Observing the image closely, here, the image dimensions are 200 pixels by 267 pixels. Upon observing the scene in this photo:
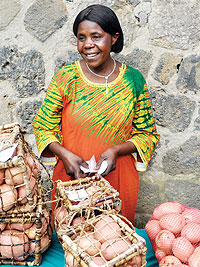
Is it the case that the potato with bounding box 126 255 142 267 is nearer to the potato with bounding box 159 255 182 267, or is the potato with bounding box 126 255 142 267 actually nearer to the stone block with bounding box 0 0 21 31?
the potato with bounding box 159 255 182 267

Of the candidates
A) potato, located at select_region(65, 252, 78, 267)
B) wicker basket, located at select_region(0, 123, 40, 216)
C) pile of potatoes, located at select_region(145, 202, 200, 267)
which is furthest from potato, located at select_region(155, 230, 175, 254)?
wicker basket, located at select_region(0, 123, 40, 216)

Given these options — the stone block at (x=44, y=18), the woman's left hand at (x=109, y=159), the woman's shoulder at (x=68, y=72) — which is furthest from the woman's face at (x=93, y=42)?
the stone block at (x=44, y=18)

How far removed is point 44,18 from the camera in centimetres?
198

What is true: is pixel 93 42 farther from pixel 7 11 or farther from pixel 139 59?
pixel 7 11

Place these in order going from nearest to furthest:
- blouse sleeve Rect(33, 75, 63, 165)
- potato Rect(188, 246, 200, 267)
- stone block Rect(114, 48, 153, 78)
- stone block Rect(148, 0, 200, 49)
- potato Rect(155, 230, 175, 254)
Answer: potato Rect(188, 246, 200, 267) < potato Rect(155, 230, 175, 254) < blouse sleeve Rect(33, 75, 63, 165) < stone block Rect(148, 0, 200, 49) < stone block Rect(114, 48, 153, 78)

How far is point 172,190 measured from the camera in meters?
2.25

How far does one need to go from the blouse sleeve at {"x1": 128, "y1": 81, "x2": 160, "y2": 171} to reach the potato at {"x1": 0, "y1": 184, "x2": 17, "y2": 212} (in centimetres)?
75

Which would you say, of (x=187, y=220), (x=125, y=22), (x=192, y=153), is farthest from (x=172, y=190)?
(x=125, y=22)

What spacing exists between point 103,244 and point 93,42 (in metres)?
0.95

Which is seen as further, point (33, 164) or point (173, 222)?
point (33, 164)

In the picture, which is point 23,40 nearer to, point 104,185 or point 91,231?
point 104,185

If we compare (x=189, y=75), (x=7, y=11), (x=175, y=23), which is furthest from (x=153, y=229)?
(x=7, y=11)

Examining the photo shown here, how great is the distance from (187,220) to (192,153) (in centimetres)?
101

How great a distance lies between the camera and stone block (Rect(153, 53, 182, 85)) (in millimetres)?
2008
